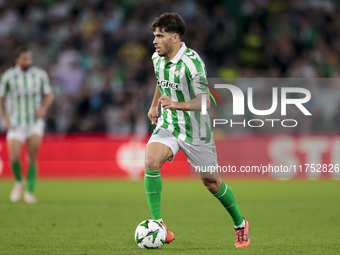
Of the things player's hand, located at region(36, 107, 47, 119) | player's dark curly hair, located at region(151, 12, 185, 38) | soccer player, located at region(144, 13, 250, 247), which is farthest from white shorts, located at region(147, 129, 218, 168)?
player's hand, located at region(36, 107, 47, 119)

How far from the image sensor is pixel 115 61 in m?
15.0

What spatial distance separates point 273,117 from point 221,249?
27.0ft

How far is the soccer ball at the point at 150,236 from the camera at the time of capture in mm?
4836

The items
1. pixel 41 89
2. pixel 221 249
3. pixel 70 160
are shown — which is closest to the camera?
pixel 221 249

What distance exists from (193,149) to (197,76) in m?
0.67

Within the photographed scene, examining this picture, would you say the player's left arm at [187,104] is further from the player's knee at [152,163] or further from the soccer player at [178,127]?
the player's knee at [152,163]

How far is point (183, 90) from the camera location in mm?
5199

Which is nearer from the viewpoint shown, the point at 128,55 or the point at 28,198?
the point at 28,198

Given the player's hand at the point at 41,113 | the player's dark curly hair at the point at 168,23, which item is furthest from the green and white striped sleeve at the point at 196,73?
the player's hand at the point at 41,113

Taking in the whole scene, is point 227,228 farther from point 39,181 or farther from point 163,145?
point 39,181

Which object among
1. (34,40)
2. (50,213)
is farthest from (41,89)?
(34,40)

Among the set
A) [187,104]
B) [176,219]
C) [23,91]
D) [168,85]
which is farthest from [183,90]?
[23,91]

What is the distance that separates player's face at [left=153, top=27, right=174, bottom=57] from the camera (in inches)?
201

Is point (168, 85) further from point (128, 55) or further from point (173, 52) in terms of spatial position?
point (128, 55)
